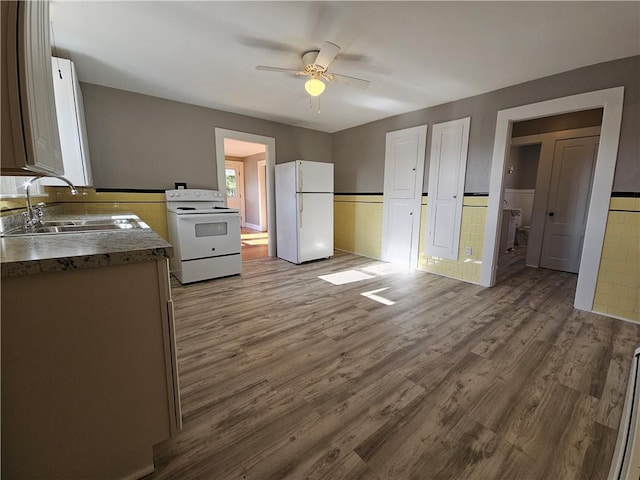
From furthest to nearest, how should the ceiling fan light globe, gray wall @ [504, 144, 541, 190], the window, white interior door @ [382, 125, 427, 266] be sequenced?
gray wall @ [504, 144, 541, 190], white interior door @ [382, 125, 427, 266], the ceiling fan light globe, the window

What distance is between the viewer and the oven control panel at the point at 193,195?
336cm

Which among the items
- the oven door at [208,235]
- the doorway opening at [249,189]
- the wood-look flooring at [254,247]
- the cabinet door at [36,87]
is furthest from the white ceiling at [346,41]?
the doorway opening at [249,189]

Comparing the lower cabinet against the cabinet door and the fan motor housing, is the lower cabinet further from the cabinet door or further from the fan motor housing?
the fan motor housing

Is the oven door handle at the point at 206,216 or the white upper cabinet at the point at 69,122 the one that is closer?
the white upper cabinet at the point at 69,122

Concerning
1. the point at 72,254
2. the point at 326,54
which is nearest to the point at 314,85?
the point at 326,54

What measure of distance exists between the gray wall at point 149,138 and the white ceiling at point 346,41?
0.23m

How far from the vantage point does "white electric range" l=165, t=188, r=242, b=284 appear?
120 inches

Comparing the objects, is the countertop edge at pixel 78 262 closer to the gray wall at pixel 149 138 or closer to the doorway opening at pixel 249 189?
the gray wall at pixel 149 138

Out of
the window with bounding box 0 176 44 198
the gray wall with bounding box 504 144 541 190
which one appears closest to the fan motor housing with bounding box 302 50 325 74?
the window with bounding box 0 176 44 198

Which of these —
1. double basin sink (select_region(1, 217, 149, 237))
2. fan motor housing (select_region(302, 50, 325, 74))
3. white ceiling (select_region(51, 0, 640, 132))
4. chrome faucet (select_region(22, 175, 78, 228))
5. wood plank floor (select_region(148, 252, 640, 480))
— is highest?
white ceiling (select_region(51, 0, 640, 132))

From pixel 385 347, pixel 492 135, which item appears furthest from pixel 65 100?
pixel 492 135

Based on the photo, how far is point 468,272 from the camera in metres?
3.34

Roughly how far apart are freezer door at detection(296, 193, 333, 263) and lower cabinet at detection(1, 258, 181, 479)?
315 centimetres

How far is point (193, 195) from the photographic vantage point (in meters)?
3.51
